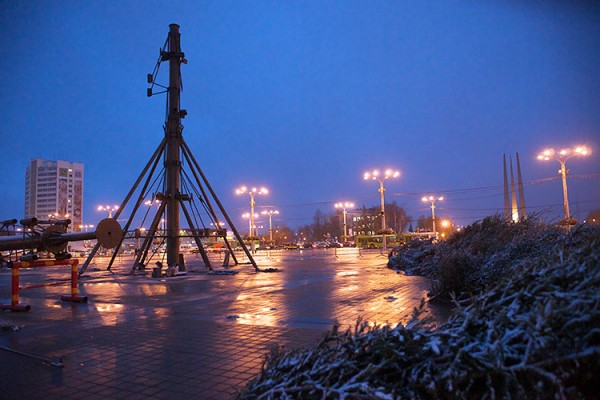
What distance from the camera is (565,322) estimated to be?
222cm

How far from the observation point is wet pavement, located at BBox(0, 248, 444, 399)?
15.0 feet

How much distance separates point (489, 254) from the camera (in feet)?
39.8

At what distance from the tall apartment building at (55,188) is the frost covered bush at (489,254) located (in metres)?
131

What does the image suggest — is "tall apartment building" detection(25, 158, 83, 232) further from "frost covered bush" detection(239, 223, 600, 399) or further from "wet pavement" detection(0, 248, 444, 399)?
"frost covered bush" detection(239, 223, 600, 399)

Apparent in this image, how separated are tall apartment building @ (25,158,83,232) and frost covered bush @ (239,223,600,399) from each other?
138m

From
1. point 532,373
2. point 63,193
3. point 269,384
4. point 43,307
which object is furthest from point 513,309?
point 63,193

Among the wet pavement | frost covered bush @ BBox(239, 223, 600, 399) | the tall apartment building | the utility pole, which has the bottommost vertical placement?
the wet pavement

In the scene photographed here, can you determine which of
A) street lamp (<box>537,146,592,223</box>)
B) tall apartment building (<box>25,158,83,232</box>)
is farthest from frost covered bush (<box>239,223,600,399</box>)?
tall apartment building (<box>25,158,83,232</box>)

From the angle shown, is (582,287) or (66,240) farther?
(66,240)

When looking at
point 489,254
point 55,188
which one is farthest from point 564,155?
point 55,188

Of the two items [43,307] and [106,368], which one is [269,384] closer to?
[106,368]

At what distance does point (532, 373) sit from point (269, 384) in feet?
4.69

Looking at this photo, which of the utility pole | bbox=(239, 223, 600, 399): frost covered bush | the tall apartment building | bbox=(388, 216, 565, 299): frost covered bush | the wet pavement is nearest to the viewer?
bbox=(239, 223, 600, 399): frost covered bush

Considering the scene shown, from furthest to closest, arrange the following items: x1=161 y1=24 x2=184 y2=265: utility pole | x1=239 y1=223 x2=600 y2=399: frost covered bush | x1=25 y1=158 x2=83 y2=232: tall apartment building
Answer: x1=25 y1=158 x2=83 y2=232: tall apartment building → x1=161 y1=24 x2=184 y2=265: utility pole → x1=239 y1=223 x2=600 y2=399: frost covered bush
